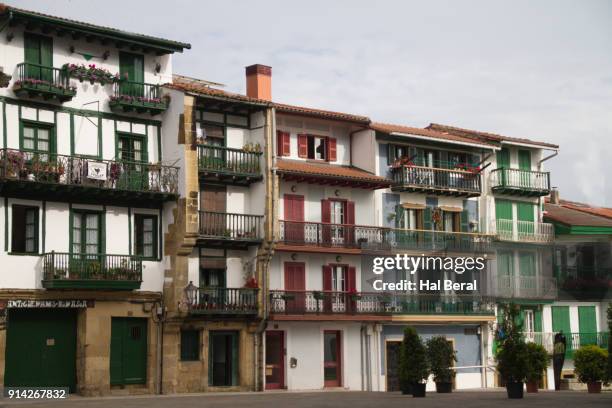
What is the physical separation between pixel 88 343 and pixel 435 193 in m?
22.3

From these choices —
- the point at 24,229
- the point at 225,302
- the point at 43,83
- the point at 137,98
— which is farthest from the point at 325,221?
the point at 43,83

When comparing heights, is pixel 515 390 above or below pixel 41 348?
below

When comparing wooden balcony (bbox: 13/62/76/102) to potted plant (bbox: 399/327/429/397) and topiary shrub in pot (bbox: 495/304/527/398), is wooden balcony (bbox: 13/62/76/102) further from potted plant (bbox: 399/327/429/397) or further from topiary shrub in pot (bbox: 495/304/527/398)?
topiary shrub in pot (bbox: 495/304/527/398)

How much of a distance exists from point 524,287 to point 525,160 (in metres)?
7.53

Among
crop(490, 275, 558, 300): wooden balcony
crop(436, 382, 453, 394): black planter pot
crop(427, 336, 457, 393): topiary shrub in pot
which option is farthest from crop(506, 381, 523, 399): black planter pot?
crop(490, 275, 558, 300): wooden balcony

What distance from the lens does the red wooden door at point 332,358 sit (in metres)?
53.9

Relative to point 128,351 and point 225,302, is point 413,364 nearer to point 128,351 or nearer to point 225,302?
point 225,302

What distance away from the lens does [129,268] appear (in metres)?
44.6

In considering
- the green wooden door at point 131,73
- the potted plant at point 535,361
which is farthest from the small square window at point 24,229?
the potted plant at point 535,361

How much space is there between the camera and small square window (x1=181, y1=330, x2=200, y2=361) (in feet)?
158

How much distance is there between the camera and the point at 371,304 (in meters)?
55.0

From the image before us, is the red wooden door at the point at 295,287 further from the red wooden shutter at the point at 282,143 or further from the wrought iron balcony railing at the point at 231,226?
the red wooden shutter at the point at 282,143

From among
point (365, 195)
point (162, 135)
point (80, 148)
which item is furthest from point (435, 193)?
point (80, 148)

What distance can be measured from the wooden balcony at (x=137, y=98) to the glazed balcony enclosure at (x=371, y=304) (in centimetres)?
1010
